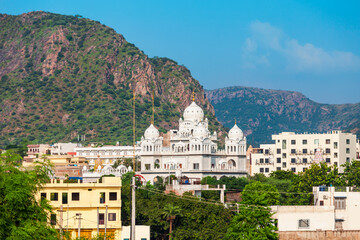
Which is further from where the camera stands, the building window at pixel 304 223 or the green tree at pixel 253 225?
the building window at pixel 304 223

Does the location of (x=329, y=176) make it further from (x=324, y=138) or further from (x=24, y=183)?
(x=24, y=183)

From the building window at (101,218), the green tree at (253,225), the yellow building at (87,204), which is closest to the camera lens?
the green tree at (253,225)

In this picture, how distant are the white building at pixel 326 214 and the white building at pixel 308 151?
205 ft

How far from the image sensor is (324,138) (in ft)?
555

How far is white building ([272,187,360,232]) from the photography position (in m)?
93.6

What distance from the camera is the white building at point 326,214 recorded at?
93562 millimetres

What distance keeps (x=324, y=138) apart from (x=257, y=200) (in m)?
82.2

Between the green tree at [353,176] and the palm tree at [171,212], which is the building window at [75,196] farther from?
the green tree at [353,176]

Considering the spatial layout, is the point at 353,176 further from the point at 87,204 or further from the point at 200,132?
the point at 87,204

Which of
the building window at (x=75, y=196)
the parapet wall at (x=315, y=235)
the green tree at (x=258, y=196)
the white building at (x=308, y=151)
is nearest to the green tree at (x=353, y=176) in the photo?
the white building at (x=308, y=151)

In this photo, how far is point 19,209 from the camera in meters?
51.8

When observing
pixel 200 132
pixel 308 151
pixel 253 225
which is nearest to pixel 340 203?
pixel 253 225

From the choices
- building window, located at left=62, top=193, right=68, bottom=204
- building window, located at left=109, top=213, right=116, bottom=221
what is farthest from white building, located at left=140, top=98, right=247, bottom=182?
building window, located at left=62, top=193, right=68, bottom=204

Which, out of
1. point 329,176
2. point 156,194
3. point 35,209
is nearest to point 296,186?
point 329,176
